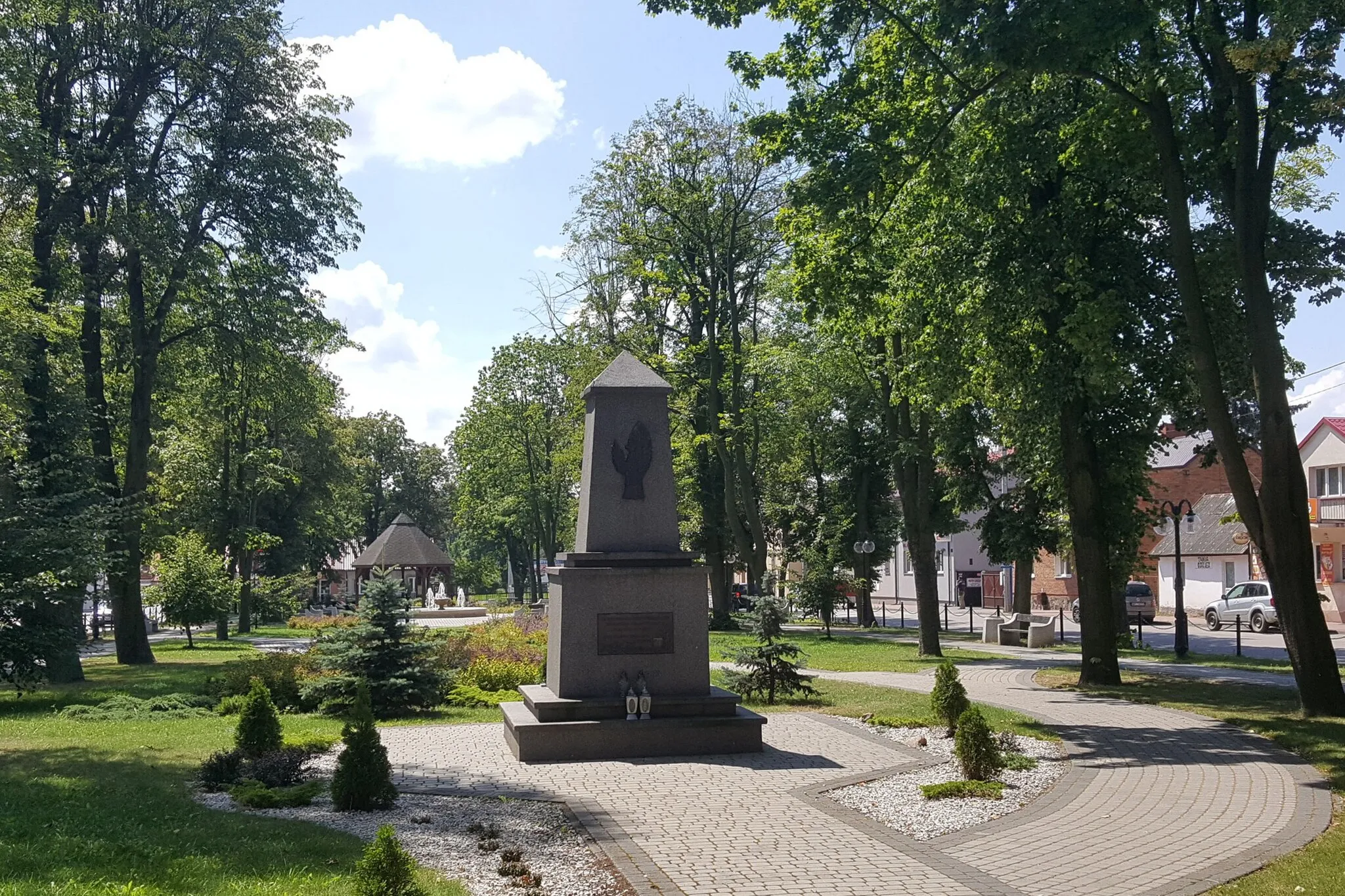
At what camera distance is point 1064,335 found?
16062mm

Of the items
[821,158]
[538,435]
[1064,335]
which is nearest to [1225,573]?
[538,435]

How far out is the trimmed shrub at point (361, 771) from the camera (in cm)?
885

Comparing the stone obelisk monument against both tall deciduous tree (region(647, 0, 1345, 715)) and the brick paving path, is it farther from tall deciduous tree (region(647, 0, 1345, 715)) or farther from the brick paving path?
tall deciduous tree (region(647, 0, 1345, 715))

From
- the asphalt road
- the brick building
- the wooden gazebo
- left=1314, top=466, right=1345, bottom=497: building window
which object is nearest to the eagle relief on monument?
the asphalt road

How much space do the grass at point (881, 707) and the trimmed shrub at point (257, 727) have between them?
24.2ft

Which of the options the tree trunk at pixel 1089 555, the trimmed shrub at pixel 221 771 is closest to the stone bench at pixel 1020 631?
the tree trunk at pixel 1089 555

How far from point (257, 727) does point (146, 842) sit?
10.2 feet

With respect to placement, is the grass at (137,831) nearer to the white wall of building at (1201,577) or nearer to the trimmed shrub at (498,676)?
the trimmed shrub at (498,676)

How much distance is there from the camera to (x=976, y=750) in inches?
396

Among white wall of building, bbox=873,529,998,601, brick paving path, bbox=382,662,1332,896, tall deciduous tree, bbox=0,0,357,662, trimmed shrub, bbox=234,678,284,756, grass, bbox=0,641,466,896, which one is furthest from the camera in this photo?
white wall of building, bbox=873,529,998,601

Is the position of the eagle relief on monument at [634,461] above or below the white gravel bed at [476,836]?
above

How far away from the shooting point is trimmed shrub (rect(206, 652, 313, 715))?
52.6 ft

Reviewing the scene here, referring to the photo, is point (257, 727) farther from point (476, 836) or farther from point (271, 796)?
point (476, 836)

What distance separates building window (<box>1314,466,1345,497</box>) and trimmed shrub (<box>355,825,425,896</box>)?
4913 cm
